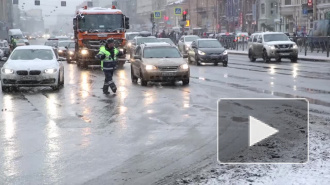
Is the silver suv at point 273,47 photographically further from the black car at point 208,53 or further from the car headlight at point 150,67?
the car headlight at point 150,67

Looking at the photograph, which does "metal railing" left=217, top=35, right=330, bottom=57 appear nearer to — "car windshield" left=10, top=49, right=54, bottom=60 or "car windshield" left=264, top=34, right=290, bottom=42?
"car windshield" left=264, top=34, right=290, bottom=42

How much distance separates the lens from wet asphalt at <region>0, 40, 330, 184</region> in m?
7.79

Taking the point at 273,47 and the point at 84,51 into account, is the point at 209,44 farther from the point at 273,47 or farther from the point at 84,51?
the point at 84,51

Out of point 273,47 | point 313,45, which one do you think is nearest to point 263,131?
point 273,47

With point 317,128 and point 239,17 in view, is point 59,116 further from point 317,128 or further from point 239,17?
point 239,17

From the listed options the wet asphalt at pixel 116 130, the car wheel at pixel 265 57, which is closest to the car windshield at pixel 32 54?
the wet asphalt at pixel 116 130

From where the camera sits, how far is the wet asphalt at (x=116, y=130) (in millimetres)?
7793

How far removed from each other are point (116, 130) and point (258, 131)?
2430 millimetres

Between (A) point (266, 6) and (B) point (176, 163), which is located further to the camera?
(A) point (266, 6)

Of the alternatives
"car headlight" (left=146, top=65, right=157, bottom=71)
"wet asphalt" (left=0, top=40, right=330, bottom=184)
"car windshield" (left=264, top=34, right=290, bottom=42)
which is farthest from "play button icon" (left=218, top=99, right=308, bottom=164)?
"car windshield" (left=264, top=34, right=290, bottom=42)

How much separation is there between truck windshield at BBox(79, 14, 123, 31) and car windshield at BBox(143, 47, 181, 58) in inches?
381

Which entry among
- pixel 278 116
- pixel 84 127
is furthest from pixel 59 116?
pixel 278 116

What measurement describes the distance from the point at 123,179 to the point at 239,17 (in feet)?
319

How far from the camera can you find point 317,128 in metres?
11.1
